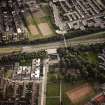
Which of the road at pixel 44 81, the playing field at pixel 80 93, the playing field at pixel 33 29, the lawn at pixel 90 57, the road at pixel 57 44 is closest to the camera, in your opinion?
the playing field at pixel 80 93

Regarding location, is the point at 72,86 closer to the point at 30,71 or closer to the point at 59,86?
the point at 59,86

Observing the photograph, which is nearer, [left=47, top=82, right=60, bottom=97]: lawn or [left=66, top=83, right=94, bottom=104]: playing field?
[left=66, top=83, right=94, bottom=104]: playing field

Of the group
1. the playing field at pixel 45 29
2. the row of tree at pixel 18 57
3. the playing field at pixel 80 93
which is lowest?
the playing field at pixel 80 93

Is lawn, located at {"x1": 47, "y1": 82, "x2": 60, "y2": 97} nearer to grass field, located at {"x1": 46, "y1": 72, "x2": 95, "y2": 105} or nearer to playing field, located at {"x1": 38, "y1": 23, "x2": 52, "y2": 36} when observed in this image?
grass field, located at {"x1": 46, "y1": 72, "x2": 95, "y2": 105}

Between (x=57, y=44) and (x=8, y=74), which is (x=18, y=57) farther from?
(x=57, y=44)

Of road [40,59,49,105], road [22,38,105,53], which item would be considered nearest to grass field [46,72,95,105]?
road [40,59,49,105]

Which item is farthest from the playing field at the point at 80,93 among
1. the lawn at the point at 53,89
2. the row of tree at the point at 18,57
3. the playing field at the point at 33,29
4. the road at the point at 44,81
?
the playing field at the point at 33,29

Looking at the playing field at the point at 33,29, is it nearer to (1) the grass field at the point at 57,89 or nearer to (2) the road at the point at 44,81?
(2) the road at the point at 44,81
